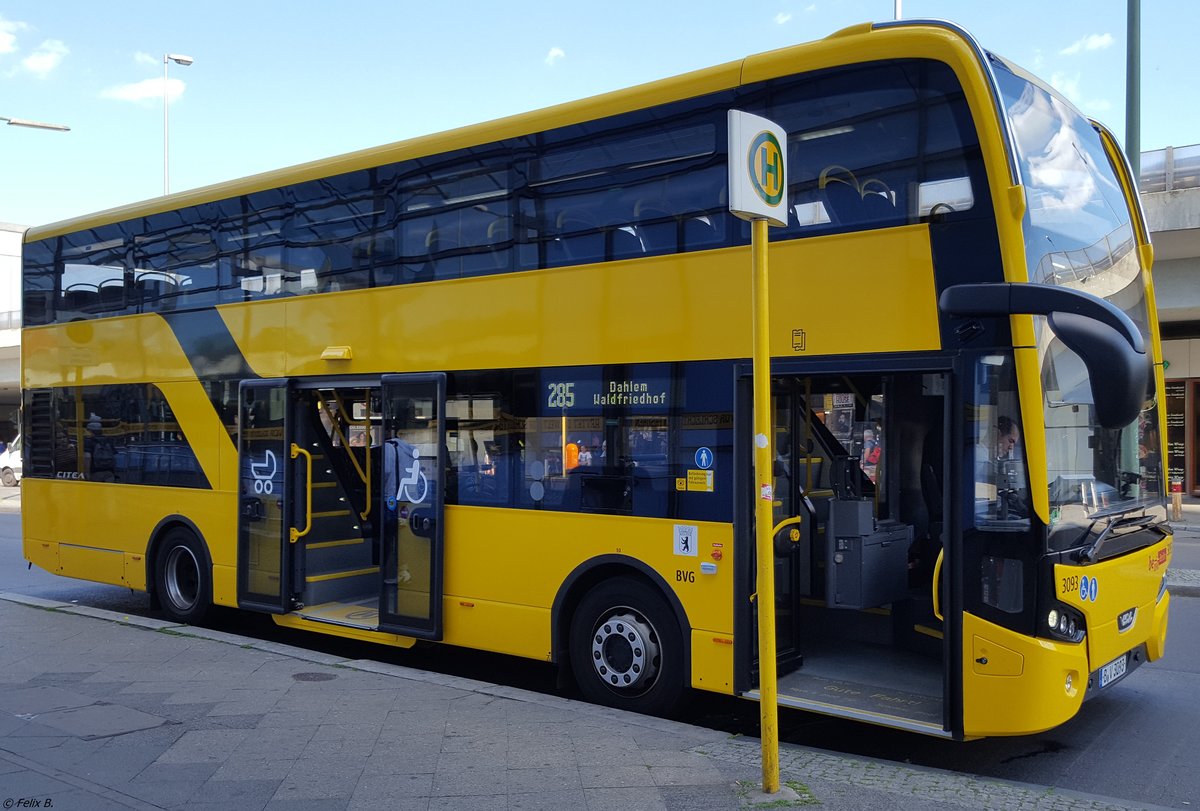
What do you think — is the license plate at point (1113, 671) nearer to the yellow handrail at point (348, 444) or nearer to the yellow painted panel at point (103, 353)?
the yellow handrail at point (348, 444)

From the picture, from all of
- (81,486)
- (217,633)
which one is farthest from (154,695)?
(81,486)

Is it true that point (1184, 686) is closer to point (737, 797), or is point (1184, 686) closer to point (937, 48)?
point (737, 797)

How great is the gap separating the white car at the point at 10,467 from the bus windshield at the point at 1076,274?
4154 cm

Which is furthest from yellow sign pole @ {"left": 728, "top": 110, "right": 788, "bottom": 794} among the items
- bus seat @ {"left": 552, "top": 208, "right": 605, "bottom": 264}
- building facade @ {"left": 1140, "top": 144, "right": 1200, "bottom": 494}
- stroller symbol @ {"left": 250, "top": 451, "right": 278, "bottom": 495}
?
building facade @ {"left": 1140, "top": 144, "right": 1200, "bottom": 494}

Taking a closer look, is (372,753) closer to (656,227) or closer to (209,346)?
(656,227)

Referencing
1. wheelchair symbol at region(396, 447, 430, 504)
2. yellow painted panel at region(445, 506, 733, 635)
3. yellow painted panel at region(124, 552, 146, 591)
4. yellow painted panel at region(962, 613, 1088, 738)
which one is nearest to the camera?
yellow painted panel at region(962, 613, 1088, 738)

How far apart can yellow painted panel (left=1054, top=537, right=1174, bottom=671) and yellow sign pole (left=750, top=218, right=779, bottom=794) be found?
5.28 feet

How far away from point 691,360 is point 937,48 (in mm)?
2322

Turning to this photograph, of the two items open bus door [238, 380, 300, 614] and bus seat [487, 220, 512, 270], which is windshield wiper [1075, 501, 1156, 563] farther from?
open bus door [238, 380, 300, 614]

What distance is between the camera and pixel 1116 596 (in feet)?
19.7

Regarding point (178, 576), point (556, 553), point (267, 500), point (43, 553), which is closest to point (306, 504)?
point (267, 500)

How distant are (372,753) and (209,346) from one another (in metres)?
5.59

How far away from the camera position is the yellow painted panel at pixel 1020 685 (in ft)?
17.9

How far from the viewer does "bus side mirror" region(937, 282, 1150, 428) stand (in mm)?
4988
